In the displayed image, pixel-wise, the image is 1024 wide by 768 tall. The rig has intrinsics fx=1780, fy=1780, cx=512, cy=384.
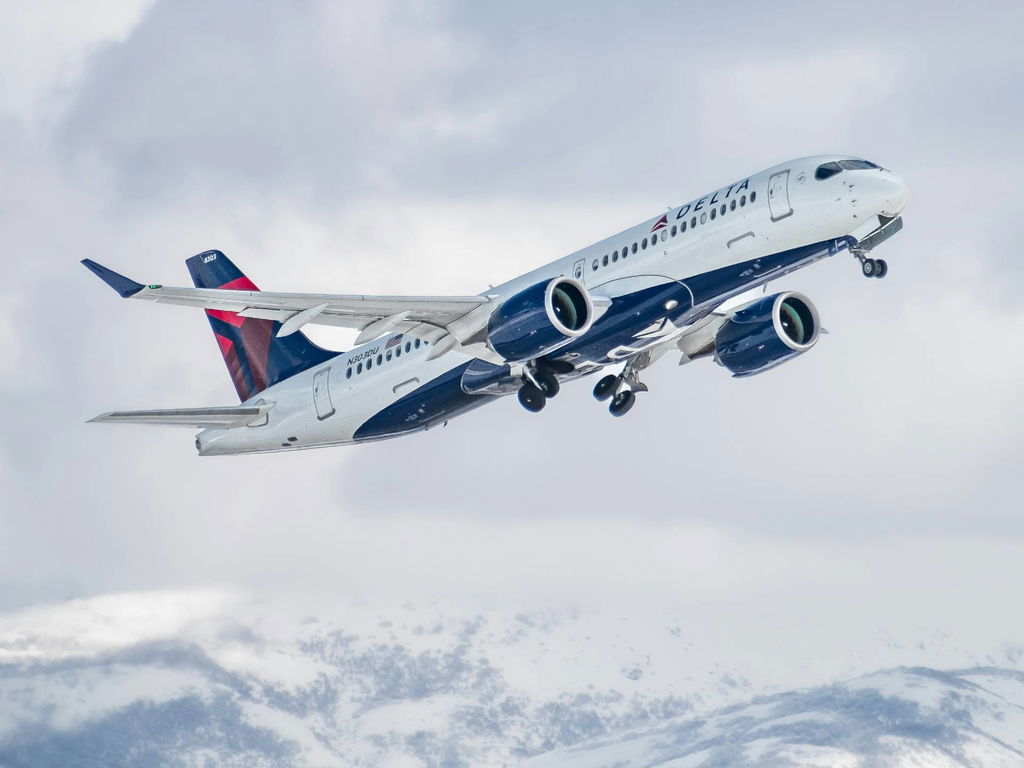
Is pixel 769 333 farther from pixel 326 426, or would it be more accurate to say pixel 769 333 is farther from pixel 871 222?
pixel 326 426

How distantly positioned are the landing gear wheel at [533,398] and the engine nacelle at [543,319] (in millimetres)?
3867

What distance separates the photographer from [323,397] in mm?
66250

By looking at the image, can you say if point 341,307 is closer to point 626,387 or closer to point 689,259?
point 689,259

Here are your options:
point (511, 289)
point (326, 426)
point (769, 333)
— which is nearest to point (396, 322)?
point (511, 289)

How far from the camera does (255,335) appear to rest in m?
71.9

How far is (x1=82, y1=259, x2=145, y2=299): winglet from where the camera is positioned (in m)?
52.7

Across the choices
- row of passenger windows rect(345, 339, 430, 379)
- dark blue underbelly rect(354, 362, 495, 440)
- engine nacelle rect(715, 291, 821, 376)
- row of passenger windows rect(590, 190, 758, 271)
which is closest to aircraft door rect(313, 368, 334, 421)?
row of passenger windows rect(345, 339, 430, 379)

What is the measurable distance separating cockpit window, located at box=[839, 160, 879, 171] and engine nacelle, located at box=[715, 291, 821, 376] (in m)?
7.30

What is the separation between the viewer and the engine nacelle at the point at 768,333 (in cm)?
6178

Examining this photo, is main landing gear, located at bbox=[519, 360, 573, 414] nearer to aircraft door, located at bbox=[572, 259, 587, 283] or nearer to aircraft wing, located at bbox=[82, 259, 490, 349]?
aircraft wing, located at bbox=[82, 259, 490, 349]

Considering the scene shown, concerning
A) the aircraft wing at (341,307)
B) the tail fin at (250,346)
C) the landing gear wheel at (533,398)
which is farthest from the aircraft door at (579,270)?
the tail fin at (250,346)

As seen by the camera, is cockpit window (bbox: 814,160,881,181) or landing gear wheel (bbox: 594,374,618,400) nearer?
cockpit window (bbox: 814,160,881,181)

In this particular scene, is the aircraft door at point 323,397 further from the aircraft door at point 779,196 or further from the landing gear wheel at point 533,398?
the aircraft door at point 779,196

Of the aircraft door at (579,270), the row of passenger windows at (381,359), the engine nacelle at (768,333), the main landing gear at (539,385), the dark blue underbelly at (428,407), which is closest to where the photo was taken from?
the aircraft door at (579,270)
